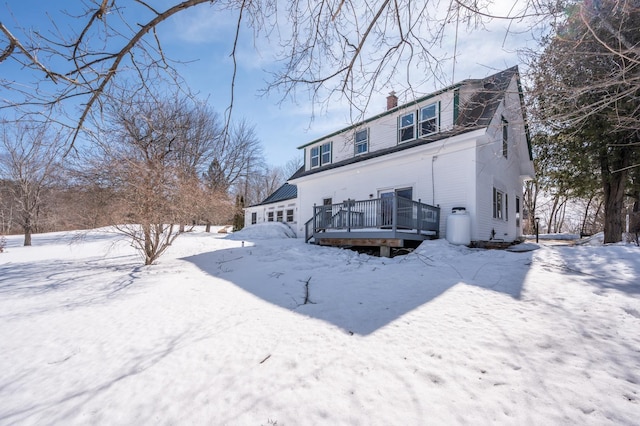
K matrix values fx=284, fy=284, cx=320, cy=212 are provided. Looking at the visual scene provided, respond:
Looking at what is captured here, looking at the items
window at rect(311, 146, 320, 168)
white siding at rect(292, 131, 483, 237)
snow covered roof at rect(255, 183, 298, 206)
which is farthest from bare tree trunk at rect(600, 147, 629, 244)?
snow covered roof at rect(255, 183, 298, 206)

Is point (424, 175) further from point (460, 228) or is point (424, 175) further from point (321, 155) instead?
point (321, 155)

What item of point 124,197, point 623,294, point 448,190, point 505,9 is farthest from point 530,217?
point 124,197

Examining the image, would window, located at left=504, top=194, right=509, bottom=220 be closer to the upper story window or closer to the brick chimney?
the brick chimney

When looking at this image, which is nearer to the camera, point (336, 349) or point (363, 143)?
point (336, 349)

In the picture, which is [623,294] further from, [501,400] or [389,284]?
[501,400]

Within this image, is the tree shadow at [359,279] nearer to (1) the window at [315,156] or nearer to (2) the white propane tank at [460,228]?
(2) the white propane tank at [460,228]

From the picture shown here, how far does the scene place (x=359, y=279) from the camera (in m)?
5.59

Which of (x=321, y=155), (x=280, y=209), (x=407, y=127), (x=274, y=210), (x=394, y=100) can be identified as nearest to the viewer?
(x=407, y=127)

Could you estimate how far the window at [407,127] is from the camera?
10.8 metres

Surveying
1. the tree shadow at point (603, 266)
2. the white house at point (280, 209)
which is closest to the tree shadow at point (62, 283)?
the tree shadow at point (603, 266)

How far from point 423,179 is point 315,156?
270 inches

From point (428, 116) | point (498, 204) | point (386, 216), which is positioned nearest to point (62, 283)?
point (386, 216)

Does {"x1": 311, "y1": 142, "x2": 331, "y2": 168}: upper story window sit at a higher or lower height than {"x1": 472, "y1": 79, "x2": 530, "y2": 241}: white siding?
higher

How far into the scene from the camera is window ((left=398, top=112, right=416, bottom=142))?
1076 cm
